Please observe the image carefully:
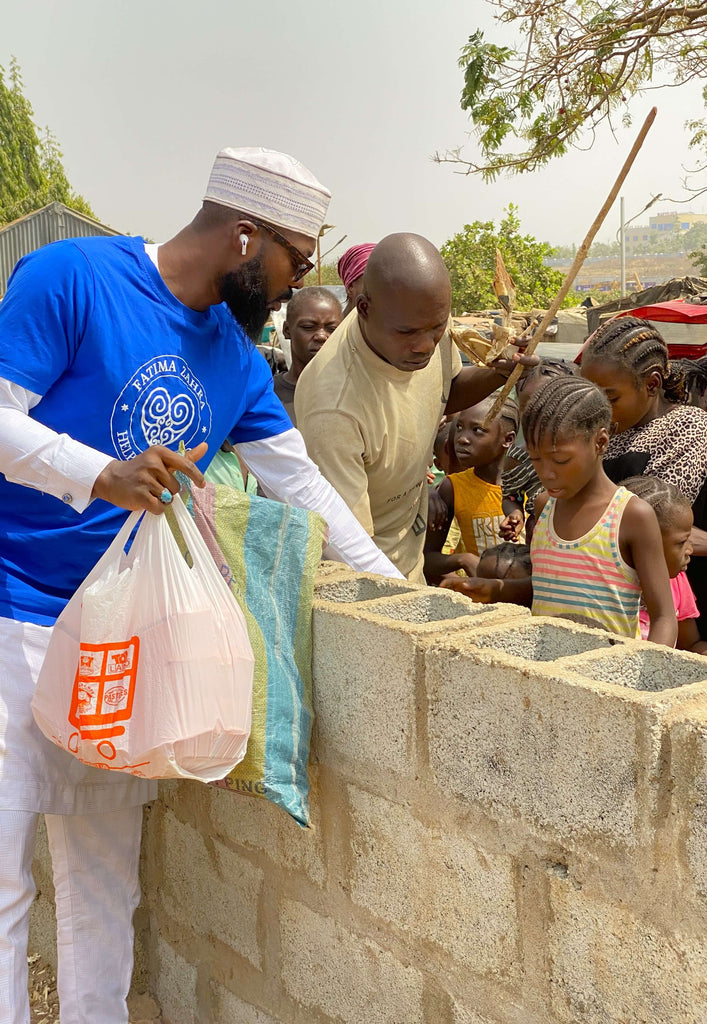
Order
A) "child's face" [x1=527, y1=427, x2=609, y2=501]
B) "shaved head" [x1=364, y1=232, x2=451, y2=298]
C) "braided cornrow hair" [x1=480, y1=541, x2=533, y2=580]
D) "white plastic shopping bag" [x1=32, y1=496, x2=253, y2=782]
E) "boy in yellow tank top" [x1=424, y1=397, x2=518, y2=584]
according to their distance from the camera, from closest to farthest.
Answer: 1. "white plastic shopping bag" [x1=32, y1=496, x2=253, y2=782]
2. "child's face" [x1=527, y1=427, x2=609, y2=501]
3. "shaved head" [x1=364, y1=232, x2=451, y2=298]
4. "braided cornrow hair" [x1=480, y1=541, x2=533, y2=580]
5. "boy in yellow tank top" [x1=424, y1=397, x2=518, y2=584]

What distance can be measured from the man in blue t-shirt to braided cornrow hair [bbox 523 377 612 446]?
0.79 meters

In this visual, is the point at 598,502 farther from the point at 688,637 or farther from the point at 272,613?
the point at 272,613

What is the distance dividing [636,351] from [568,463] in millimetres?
794

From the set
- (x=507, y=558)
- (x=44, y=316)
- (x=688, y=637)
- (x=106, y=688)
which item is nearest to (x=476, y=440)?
(x=507, y=558)

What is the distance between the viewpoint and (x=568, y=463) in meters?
2.78

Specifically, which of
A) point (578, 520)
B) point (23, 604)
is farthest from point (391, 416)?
point (23, 604)

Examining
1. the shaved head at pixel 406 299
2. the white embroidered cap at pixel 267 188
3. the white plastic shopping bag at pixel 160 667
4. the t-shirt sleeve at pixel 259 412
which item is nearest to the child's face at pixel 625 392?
the shaved head at pixel 406 299

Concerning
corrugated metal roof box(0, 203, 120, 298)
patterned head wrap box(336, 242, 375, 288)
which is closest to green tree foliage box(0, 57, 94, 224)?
corrugated metal roof box(0, 203, 120, 298)

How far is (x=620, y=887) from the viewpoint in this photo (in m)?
1.61

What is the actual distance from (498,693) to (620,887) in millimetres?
370

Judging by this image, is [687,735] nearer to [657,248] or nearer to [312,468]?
[312,468]

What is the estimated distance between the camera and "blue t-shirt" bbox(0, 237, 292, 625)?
7.00 ft

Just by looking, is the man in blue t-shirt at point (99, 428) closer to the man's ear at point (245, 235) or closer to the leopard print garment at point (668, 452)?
the man's ear at point (245, 235)

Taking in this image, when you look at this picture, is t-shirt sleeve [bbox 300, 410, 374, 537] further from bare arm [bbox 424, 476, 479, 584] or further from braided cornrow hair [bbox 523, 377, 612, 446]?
bare arm [bbox 424, 476, 479, 584]
